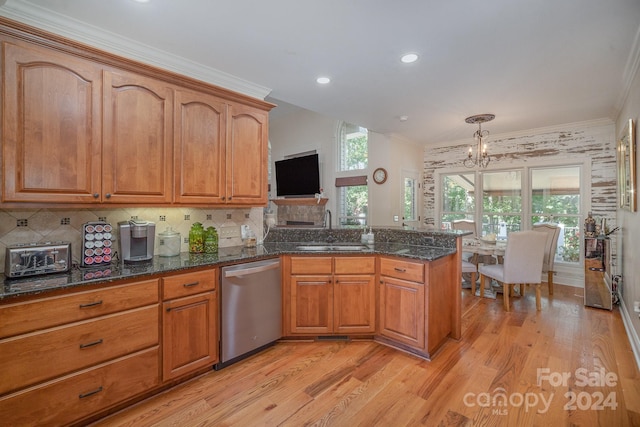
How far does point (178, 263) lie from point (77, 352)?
75 cm

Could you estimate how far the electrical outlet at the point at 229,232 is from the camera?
306 centimetres

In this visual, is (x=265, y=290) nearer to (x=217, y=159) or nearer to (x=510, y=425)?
(x=217, y=159)

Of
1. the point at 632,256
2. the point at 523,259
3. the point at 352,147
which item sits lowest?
the point at 523,259

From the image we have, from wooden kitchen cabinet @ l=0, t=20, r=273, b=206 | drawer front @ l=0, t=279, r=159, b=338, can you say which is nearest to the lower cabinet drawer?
drawer front @ l=0, t=279, r=159, b=338

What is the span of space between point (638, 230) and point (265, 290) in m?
3.38

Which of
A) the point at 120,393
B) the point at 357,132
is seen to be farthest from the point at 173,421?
the point at 357,132

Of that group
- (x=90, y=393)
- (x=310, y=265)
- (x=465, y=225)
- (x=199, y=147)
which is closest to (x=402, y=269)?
(x=310, y=265)

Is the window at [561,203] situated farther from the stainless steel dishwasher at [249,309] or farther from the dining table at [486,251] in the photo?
the stainless steel dishwasher at [249,309]

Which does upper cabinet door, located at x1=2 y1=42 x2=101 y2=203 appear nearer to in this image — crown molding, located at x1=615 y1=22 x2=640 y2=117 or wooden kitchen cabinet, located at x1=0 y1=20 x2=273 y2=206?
wooden kitchen cabinet, located at x1=0 y1=20 x2=273 y2=206

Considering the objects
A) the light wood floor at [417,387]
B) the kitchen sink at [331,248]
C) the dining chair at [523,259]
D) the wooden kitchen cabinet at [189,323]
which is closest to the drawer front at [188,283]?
the wooden kitchen cabinet at [189,323]

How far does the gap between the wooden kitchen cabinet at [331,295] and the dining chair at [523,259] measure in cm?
205

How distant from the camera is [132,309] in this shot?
1920 millimetres

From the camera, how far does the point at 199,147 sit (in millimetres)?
2566

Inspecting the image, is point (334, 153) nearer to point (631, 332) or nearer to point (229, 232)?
point (229, 232)
